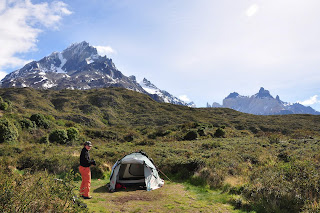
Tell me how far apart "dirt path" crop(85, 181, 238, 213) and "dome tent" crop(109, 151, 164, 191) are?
52 centimetres

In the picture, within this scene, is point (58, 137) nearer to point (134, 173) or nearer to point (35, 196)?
point (134, 173)

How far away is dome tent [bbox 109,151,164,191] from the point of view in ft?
37.6

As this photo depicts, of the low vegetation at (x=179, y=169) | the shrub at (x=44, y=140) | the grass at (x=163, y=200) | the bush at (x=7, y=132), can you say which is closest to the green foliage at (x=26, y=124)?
the low vegetation at (x=179, y=169)

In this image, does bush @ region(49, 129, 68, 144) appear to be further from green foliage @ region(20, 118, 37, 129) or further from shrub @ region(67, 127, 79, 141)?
green foliage @ region(20, 118, 37, 129)

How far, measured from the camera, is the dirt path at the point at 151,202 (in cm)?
827

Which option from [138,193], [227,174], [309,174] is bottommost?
[138,193]

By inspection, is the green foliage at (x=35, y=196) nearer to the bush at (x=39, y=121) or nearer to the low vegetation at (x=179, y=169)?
the low vegetation at (x=179, y=169)

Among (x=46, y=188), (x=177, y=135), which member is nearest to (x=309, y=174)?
(x=46, y=188)

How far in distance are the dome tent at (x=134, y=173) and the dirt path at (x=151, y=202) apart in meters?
0.52

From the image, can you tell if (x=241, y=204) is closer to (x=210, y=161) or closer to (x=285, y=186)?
(x=285, y=186)

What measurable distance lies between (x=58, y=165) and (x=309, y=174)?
47.9 ft

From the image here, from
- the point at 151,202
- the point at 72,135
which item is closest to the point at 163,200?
the point at 151,202

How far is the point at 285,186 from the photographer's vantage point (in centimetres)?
804

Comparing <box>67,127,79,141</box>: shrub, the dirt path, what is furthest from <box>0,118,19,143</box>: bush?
the dirt path
